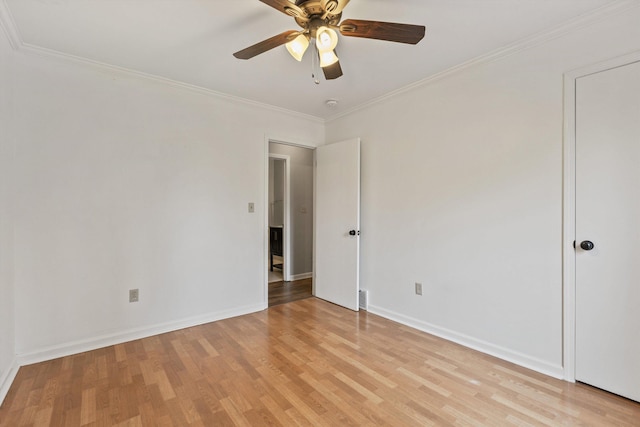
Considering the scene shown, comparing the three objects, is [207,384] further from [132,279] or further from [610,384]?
[610,384]

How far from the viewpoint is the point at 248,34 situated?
2084 mm

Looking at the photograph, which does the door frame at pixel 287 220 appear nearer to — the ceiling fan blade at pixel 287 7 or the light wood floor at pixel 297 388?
the light wood floor at pixel 297 388

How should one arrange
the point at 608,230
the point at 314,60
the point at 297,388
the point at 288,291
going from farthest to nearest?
the point at 288,291, the point at 314,60, the point at 297,388, the point at 608,230

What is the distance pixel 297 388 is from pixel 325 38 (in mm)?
2158

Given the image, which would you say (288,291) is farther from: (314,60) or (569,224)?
(569,224)

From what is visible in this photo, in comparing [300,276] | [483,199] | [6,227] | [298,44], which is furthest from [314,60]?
[300,276]

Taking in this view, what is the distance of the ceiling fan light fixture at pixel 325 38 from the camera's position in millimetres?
1648

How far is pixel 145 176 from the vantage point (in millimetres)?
2750

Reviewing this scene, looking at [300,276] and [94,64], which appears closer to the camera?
[94,64]

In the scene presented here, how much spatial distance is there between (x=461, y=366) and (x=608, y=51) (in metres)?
2.31

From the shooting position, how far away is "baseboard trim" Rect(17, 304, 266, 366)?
2.29 meters

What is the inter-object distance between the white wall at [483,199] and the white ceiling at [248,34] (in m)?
0.25

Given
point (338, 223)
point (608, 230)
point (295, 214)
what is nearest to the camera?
point (608, 230)

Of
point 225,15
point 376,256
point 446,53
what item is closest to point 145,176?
point 225,15
